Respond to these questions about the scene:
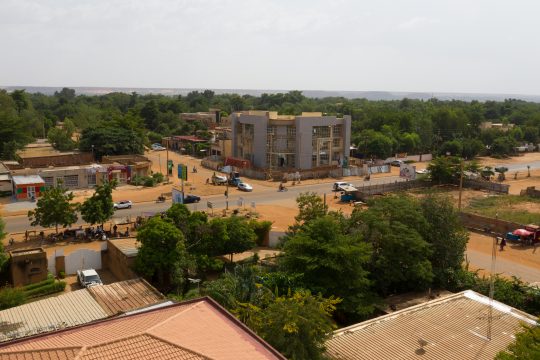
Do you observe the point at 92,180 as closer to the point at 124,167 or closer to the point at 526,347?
the point at 124,167

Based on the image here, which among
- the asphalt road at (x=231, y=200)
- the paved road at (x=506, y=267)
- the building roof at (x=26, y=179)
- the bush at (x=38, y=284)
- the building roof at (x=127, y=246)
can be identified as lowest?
the paved road at (x=506, y=267)

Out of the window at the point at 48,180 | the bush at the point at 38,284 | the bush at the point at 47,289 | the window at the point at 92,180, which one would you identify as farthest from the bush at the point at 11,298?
the window at the point at 92,180

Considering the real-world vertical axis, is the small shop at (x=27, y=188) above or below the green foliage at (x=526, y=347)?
below

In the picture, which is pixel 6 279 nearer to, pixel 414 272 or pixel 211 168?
pixel 414 272

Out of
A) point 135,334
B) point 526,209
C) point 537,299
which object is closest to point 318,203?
point 537,299

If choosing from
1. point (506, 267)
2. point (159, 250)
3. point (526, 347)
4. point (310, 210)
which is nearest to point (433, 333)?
point (526, 347)

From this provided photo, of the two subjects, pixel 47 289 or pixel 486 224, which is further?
pixel 486 224

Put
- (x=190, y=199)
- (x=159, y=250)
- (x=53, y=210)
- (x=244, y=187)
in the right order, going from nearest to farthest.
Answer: (x=159, y=250)
(x=53, y=210)
(x=190, y=199)
(x=244, y=187)

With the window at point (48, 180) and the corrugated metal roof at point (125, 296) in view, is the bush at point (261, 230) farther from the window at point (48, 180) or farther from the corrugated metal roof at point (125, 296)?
the window at point (48, 180)
